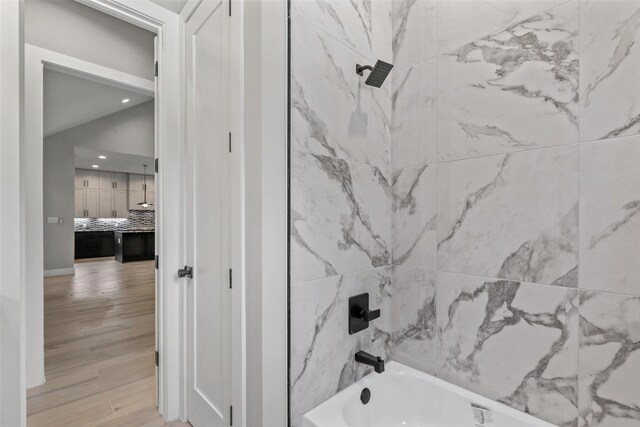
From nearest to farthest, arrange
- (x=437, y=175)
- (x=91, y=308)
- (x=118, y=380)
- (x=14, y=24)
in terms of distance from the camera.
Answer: (x=14, y=24), (x=437, y=175), (x=118, y=380), (x=91, y=308)

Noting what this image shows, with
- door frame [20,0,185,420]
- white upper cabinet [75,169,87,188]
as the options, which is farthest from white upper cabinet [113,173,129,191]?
door frame [20,0,185,420]

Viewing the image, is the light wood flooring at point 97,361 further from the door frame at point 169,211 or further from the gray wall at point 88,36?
the gray wall at point 88,36

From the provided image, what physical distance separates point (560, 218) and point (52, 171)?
26.1 feet

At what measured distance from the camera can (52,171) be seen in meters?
6.11

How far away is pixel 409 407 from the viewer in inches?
58.2

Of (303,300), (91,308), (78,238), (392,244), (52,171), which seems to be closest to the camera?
(303,300)

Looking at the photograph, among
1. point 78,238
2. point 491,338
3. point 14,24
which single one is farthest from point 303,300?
point 78,238

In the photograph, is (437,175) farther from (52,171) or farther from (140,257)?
(140,257)

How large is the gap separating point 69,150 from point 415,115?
23.9ft

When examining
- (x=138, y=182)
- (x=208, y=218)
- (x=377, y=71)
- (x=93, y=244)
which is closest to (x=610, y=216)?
(x=377, y=71)

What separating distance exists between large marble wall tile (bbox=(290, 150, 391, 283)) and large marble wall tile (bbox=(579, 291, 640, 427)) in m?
0.83

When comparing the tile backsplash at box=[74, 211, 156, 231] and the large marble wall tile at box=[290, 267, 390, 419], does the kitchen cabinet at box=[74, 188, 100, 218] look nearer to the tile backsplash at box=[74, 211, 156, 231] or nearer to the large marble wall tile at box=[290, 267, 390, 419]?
the tile backsplash at box=[74, 211, 156, 231]

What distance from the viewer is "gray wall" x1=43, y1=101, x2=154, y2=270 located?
5.41 metres

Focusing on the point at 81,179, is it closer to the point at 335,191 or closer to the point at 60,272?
the point at 60,272
